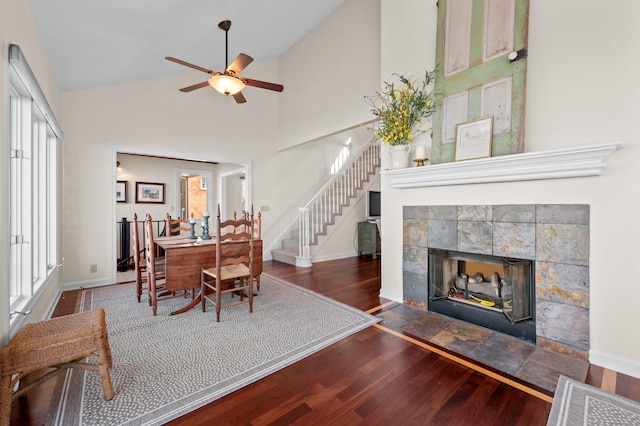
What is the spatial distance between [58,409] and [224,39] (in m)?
4.39

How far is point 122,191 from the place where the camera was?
19.9 ft

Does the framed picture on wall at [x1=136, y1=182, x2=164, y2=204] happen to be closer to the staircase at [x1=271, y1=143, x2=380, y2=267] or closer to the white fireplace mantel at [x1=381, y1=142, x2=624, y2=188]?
the staircase at [x1=271, y1=143, x2=380, y2=267]

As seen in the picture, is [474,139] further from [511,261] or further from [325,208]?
[325,208]

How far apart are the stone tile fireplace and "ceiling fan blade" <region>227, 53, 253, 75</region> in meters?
2.40

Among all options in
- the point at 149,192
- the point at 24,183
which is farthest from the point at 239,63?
the point at 149,192

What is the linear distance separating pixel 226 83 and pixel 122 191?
176 inches

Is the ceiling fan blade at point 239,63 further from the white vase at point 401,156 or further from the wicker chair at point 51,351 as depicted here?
the wicker chair at point 51,351

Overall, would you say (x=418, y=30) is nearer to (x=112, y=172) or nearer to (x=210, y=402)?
(x=210, y=402)

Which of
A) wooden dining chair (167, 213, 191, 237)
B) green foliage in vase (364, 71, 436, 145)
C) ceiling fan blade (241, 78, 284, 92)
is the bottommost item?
wooden dining chair (167, 213, 191, 237)

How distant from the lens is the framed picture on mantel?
7.91 feet

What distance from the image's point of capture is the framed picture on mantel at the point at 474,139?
7.91ft

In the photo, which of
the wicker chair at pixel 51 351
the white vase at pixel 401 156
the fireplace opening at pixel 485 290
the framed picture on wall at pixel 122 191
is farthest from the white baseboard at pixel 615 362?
the framed picture on wall at pixel 122 191

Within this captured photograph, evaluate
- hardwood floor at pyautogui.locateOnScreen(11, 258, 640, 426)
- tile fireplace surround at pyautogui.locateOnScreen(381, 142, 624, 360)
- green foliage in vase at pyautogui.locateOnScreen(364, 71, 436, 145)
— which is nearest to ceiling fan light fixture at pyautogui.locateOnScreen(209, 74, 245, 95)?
green foliage in vase at pyautogui.locateOnScreen(364, 71, 436, 145)

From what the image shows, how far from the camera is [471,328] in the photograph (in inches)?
100
